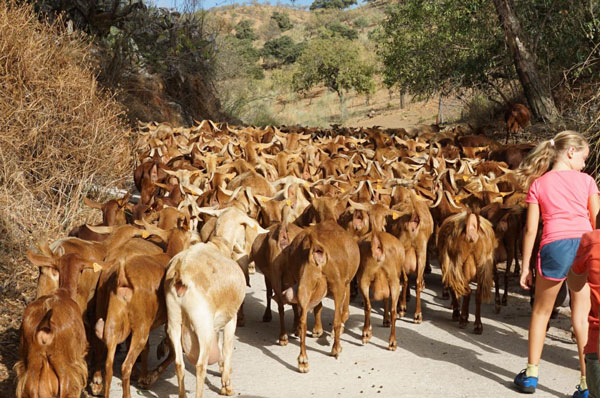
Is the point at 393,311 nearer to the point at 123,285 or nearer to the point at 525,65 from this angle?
the point at 123,285

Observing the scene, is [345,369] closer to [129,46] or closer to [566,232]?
[566,232]

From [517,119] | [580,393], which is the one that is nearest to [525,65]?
[517,119]

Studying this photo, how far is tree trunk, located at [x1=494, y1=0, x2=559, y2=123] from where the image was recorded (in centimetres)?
1861

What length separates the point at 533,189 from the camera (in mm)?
6129

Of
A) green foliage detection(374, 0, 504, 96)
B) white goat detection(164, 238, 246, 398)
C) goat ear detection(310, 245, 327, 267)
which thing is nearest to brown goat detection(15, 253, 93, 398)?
white goat detection(164, 238, 246, 398)

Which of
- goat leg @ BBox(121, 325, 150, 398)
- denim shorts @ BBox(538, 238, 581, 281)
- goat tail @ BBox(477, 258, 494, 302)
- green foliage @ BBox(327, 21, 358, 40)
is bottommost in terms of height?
goat leg @ BBox(121, 325, 150, 398)

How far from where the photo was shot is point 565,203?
6.04 metres

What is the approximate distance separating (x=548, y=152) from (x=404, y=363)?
2527 millimetres

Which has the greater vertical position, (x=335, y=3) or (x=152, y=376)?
(x=335, y=3)

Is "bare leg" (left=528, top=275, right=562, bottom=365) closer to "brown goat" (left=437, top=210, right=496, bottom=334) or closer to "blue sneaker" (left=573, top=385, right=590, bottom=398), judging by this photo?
"blue sneaker" (left=573, top=385, right=590, bottom=398)

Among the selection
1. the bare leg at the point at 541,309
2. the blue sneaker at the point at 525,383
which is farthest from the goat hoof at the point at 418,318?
the bare leg at the point at 541,309

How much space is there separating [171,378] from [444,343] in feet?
9.71

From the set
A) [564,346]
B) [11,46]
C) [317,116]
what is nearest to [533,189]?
[564,346]

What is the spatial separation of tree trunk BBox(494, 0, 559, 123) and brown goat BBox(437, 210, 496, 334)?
11.3 metres
